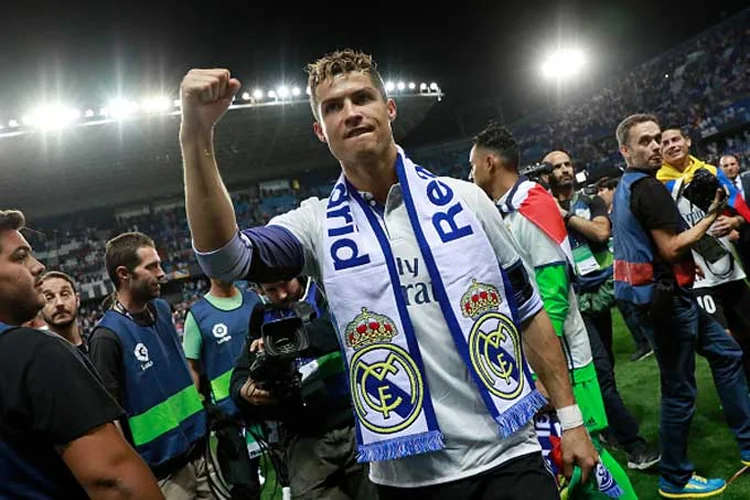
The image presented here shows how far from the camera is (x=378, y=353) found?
5.37 feet

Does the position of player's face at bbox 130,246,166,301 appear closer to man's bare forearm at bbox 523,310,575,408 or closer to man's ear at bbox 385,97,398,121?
man's ear at bbox 385,97,398,121

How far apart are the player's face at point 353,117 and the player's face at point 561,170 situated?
286cm

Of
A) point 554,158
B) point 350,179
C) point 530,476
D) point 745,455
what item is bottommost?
point 745,455

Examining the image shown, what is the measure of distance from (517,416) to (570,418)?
1.06ft

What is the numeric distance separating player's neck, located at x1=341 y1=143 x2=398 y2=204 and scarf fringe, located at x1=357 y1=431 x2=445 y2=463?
745 millimetres

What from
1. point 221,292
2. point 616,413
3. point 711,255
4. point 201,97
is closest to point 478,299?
point 201,97

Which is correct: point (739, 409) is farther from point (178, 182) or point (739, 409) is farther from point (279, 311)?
point (178, 182)

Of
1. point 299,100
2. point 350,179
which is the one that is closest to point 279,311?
point 350,179

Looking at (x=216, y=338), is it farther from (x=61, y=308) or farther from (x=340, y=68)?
(x=340, y=68)

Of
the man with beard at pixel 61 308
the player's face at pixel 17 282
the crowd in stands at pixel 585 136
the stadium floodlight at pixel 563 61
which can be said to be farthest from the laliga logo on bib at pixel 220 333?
the stadium floodlight at pixel 563 61

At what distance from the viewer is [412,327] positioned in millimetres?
1675

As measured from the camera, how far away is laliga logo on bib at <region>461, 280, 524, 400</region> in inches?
64.2

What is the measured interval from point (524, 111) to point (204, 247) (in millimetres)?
31936

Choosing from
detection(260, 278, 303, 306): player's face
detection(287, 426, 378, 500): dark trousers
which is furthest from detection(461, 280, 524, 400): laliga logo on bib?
detection(260, 278, 303, 306): player's face
